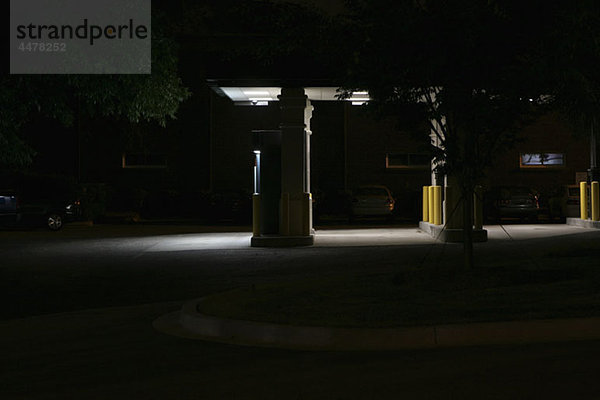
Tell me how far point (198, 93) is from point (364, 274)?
2874 centimetres

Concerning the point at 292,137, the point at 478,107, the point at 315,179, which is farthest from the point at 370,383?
the point at 315,179

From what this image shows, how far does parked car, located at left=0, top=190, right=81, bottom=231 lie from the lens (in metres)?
27.4

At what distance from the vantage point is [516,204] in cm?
3150

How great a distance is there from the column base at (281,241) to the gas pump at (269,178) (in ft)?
3.18

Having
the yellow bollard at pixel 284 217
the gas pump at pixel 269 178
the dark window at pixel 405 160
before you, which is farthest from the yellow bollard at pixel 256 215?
the dark window at pixel 405 160

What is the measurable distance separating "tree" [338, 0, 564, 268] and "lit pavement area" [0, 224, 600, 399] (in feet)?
12.3

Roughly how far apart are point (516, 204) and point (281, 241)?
14.5 metres

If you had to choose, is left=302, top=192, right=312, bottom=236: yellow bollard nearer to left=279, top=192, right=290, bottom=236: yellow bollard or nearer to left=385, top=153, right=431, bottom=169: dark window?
left=279, top=192, right=290, bottom=236: yellow bollard

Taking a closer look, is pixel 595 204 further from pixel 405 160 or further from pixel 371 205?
pixel 405 160

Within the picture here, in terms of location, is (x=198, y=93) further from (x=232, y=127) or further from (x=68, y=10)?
(x=68, y=10)

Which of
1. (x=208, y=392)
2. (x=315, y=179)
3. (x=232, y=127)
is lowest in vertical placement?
(x=208, y=392)

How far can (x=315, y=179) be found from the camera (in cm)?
3941

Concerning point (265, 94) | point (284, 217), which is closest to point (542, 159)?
point (265, 94)

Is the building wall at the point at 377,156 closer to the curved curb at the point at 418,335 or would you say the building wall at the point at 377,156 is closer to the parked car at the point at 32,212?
the parked car at the point at 32,212
